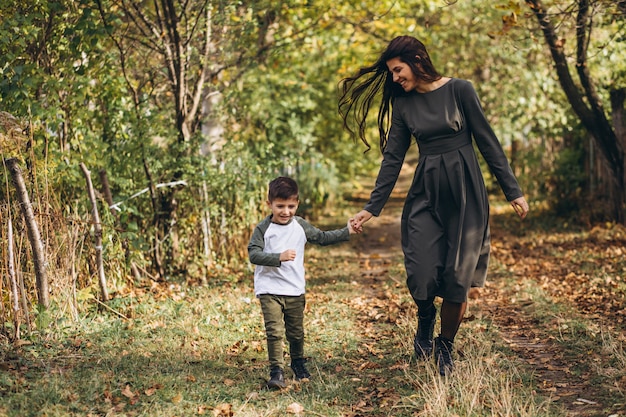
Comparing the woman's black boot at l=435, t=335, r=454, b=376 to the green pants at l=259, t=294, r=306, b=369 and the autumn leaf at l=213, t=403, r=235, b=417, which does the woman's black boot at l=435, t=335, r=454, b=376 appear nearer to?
the green pants at l=259, t=294, r=306, b=369

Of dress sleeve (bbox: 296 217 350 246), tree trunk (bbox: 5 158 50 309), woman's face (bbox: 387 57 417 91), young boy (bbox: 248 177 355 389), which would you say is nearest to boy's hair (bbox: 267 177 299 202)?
young boy (bbox: 248 177 355 389)

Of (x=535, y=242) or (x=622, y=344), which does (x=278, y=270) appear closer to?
(x=622, y=344)

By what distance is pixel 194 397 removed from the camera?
4.89 m

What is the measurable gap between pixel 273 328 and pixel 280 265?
1.40ft

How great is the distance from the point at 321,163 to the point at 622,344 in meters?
10.5

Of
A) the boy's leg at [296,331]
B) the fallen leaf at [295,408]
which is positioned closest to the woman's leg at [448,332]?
the boy's leg at [296,331]

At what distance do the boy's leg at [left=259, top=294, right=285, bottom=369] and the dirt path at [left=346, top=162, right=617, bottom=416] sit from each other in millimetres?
1686

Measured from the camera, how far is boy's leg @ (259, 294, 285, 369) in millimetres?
Result: 5176

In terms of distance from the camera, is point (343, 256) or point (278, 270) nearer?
point (278, 270)

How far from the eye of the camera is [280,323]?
5242 mm

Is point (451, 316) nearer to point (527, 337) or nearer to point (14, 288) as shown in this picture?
point (527, 337)

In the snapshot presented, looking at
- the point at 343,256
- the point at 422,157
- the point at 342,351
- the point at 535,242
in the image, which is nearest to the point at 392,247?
the point at 343,256

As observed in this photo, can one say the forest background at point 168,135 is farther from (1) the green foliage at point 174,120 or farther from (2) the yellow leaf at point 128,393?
(2) the yellow leaf at point 128,393

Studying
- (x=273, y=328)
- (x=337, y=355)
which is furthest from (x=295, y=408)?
(x=337, y=355)
